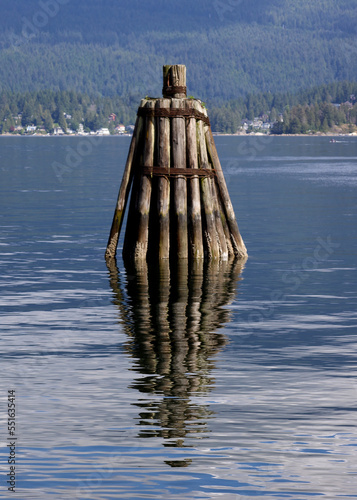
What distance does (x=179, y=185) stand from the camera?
2345cm

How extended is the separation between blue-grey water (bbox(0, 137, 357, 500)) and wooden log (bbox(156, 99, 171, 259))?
100cm

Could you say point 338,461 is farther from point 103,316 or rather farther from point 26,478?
point 103,316

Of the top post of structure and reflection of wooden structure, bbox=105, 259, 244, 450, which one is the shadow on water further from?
the top post of structure

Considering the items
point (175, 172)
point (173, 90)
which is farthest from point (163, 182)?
point (173, 90)

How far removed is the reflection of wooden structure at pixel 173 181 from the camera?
77.2ft

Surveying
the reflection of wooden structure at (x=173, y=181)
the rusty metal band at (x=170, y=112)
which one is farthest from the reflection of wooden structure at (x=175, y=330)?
the rusty metal band at (x=170, y=112)

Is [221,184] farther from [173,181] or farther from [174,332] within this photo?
[174,332]

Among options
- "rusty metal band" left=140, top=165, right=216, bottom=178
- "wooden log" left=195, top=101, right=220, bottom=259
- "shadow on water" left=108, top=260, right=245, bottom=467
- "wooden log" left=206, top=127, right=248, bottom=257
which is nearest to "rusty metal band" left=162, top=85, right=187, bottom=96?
"wooden log" left=195, top=101, right=220, bottom=259

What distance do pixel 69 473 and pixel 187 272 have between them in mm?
13891

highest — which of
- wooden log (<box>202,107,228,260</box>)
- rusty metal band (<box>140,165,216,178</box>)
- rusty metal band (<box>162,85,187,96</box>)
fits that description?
rusty metal band (<box>162,85,187,96</box>)

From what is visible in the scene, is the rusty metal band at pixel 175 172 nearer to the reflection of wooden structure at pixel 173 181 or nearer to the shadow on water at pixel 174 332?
the reflection of wooden structure at pixel 173 181

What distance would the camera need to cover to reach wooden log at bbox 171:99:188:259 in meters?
23.4

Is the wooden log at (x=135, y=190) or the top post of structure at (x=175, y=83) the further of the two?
the top post of structure at (x=175, y=83)

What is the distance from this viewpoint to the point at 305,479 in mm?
9570
